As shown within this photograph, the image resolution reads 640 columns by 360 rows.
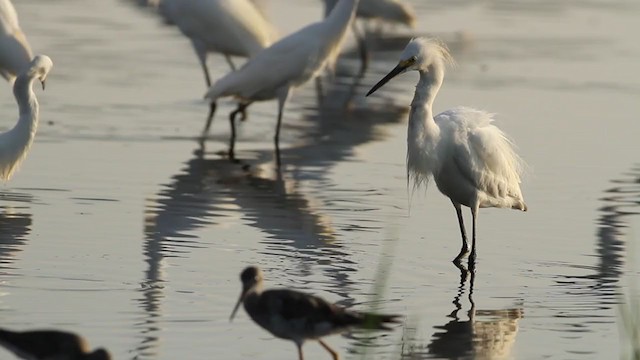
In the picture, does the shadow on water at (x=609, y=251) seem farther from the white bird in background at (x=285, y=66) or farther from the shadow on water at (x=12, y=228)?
the shadow on water at (x=12, y=228)

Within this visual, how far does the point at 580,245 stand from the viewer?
1069 centimetres

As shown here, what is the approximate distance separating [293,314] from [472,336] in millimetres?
1726

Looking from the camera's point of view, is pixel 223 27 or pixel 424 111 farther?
pixel 223 27

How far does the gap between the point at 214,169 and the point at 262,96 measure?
125 centimetres

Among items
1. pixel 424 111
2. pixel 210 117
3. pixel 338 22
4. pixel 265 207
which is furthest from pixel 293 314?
pixel 210 117

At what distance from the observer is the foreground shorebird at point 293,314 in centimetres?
686

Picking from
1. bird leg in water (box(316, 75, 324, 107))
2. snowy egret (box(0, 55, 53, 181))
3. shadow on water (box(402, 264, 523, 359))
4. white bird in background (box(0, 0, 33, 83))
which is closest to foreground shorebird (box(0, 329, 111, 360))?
shadow on water (box(402, 264, 523, 359))

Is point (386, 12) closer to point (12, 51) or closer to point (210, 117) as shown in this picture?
point (210, 117)

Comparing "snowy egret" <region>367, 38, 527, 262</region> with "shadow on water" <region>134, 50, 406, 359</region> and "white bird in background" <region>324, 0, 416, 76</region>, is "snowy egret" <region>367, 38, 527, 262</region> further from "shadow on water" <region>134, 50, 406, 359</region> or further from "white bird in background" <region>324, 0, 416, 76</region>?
"white bird in background" <region>324, 0, 416, 76</region>

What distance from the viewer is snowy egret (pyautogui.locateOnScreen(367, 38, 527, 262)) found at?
9977mm

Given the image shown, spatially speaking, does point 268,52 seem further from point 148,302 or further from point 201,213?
point 148,302

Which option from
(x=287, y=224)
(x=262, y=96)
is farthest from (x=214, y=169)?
(x=287, y=224)

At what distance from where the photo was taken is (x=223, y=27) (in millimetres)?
15625

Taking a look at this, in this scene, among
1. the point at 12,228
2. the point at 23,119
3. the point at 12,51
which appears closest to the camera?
the point at 12,228
